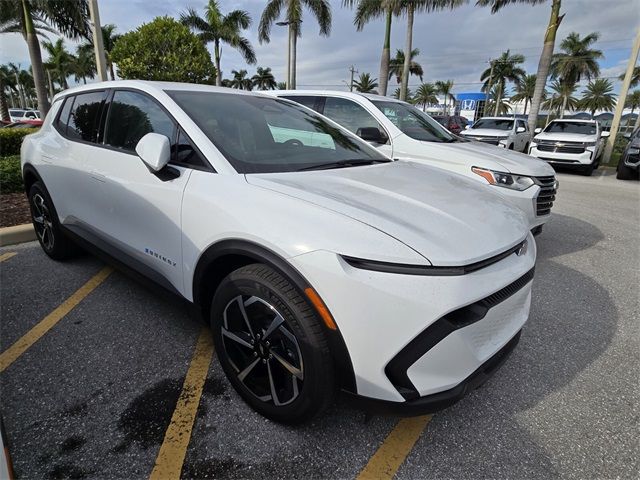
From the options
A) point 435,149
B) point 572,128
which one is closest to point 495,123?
point 572,128

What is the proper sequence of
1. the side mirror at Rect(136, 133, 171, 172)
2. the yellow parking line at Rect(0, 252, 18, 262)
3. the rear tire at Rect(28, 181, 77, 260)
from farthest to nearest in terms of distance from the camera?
1. the yellow parking line at Rect(0, 252, 18, 262)
2. the rear tire at Rect(28, 181, 77, 260)
3. the side mirror at Rect(136, 133, 171, 172)

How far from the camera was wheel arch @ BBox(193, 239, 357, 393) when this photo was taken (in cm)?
159

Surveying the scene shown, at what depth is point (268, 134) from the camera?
261 centimetres

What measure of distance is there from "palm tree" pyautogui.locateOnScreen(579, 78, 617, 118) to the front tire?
3099 inches

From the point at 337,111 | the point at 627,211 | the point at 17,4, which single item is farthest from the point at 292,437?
Answer: the point at 17,4

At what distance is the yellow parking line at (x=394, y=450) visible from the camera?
1.74 metres

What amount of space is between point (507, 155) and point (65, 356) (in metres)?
4.93

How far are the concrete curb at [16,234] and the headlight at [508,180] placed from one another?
202 inches

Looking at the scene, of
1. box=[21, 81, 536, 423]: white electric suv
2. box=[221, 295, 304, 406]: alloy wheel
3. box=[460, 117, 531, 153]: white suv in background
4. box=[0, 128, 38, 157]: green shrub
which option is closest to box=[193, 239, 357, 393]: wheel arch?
box=[21, 81, 536, 423]: white electric suv

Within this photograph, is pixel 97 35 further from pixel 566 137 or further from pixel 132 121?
pixel 566 137

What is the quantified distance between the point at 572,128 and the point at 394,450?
572 inches

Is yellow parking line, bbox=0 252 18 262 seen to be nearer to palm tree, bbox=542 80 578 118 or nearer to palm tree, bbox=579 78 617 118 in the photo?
palm tree, bbox=542 80 578 118

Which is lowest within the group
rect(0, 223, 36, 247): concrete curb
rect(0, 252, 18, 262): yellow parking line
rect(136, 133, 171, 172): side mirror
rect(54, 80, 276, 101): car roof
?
rect(0, 252, 18, 262): yellow parking line

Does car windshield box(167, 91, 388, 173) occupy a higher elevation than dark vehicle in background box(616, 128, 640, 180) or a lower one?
higher
